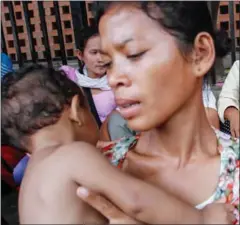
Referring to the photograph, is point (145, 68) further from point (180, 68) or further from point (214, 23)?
point (214, 23)

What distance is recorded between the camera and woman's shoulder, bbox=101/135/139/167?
1.51 metres

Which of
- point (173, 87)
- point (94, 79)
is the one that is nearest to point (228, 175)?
point (173, 87)

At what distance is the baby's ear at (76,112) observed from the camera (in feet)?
5.25

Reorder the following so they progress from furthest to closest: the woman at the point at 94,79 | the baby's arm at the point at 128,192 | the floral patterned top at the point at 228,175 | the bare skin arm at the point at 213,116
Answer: the woman at the point at 94,79 → the bare skin arm at the point at 213,116 → the floral patterned top at the point at 228,175 → the baby's arm at the point at 128,192

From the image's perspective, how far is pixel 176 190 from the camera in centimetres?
140

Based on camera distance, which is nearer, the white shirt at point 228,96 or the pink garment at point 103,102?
the white shirt at point 228,96

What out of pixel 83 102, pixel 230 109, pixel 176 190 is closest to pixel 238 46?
pixel 230 109

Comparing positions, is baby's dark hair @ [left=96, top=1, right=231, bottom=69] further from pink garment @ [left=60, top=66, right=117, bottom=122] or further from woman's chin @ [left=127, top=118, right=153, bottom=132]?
pink garment @ [left=60, top=66, right=117, bottom=122]

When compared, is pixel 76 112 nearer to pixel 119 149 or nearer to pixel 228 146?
pixel 119 149

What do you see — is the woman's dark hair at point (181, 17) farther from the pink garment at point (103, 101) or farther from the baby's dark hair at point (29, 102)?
the pink garment at point (103, 101)

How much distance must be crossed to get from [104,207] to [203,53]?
0.44 meters

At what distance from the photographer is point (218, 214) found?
1.26 meters

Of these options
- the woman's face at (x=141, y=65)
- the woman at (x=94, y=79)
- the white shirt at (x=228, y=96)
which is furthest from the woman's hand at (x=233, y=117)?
the woman's face at (x=141, y=65)

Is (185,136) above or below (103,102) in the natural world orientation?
above
